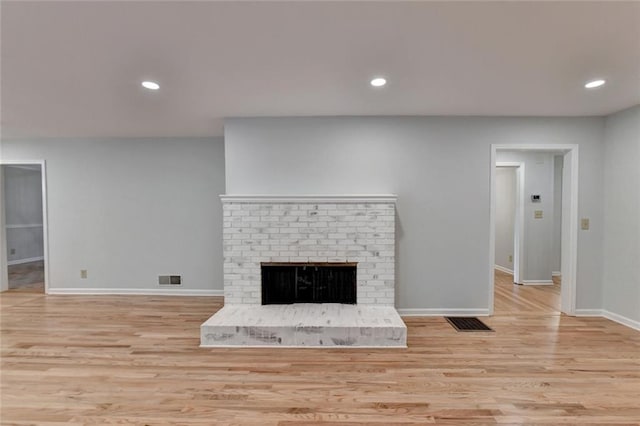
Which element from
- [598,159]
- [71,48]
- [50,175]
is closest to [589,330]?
[598,159]

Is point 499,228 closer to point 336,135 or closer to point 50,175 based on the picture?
point 336,135

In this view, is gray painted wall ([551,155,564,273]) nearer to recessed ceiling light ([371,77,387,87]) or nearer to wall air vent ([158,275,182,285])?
recessed ceiling light ([371,77,387,87])

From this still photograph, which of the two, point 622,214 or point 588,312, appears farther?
point 588,312

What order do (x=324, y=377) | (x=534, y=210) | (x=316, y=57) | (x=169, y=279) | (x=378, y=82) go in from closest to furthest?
(x=316, y=57)
(x=324, y=377)
(x=378, y=82)
(x=169, y=279)
(x=534, y=210)

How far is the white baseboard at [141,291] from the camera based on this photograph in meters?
4.47

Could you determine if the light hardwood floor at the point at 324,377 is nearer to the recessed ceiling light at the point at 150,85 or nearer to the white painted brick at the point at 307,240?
the white painted brick at the point at 307,240

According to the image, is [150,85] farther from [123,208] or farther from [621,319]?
[621,319]

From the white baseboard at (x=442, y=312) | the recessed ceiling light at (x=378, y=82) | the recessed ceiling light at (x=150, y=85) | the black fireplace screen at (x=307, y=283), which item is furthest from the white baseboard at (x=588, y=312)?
the recessed ceiling light at (x=150, y=85)

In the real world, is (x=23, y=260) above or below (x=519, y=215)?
below

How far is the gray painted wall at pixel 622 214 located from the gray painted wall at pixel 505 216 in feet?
7.53

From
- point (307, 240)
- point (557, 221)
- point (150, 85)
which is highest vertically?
point (150, 85)

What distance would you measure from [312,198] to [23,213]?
26.2ft

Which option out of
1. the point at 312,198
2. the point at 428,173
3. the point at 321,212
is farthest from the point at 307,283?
the point at 428,173

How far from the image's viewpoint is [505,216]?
5984mm
